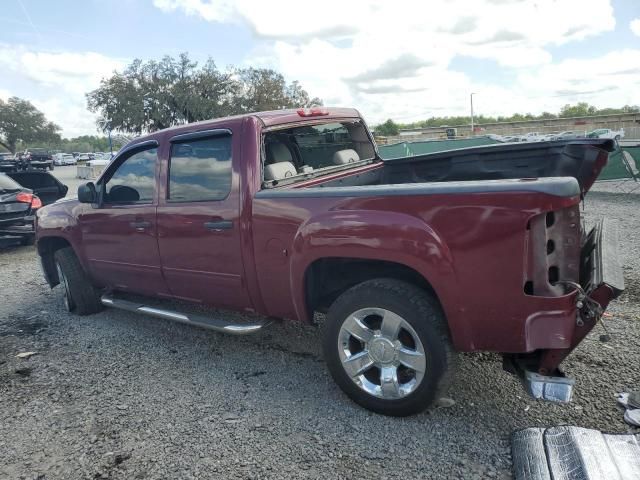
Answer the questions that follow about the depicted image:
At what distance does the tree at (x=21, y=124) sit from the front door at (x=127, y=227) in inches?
2862

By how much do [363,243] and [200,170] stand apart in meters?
1.61

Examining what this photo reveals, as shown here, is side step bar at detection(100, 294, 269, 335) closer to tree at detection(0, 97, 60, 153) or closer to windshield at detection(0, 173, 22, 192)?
windshield at detection(0, 173, 22, 192)

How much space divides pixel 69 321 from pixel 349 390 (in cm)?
353

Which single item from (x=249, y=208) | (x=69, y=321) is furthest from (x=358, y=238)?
(x=69, y=321)

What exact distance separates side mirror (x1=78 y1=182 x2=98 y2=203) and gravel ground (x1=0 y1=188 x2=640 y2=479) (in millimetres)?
1321

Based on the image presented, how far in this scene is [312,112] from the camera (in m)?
4.18

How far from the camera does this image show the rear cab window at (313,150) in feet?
12.1

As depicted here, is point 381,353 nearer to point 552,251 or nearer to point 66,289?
point 552,251

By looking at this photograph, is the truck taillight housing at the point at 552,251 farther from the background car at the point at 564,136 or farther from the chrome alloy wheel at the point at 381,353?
the background car at the point at 564,136

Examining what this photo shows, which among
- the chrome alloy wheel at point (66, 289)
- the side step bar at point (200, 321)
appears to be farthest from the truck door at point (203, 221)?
the chrome alloy wheel at point (66, 289)

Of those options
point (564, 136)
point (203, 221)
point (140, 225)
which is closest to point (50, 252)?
point (140, 225)

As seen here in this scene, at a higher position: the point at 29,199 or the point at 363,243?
the point at 29,199

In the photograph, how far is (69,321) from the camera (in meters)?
5.16

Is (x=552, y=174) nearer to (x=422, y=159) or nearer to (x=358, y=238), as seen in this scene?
(x=422, y=159)
